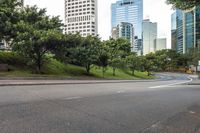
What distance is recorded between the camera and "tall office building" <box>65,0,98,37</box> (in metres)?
101

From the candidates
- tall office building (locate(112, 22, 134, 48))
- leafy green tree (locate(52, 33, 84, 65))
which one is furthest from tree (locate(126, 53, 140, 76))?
tall office building (locate(112, 22, 134, 48))

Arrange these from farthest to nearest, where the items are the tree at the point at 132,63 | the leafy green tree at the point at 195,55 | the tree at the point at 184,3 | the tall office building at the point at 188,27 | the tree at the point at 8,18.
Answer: the leafy green tree at the point at 195,55, the tree at the point at 132,63, the tall office building at the point at 188,27, the tree at the point at 8,18, the tree at the point at 184,3

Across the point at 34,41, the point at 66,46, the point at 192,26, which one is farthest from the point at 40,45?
the point at 192,26

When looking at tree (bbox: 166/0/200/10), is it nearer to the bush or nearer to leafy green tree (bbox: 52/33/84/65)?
leafy green tree (bbox: 52/33/84/65)

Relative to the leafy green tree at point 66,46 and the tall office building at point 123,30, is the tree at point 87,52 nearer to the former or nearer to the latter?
the leafy green tree at point 66,46

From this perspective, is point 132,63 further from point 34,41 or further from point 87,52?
point 34,41

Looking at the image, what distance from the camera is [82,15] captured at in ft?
325

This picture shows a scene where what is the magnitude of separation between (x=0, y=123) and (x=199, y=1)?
16.8m

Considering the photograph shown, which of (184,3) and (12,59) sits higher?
(184,3)

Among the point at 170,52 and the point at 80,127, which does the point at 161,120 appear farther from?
the point at 170,52

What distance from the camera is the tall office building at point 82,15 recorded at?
100794 millimetres

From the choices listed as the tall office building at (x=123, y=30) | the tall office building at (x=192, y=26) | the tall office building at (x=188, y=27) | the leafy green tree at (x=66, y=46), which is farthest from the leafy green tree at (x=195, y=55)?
the leafy green tree at (x=66, y=46)

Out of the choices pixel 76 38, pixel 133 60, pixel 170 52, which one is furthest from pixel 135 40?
pixel 76 38

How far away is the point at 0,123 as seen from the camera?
7.92 metres
